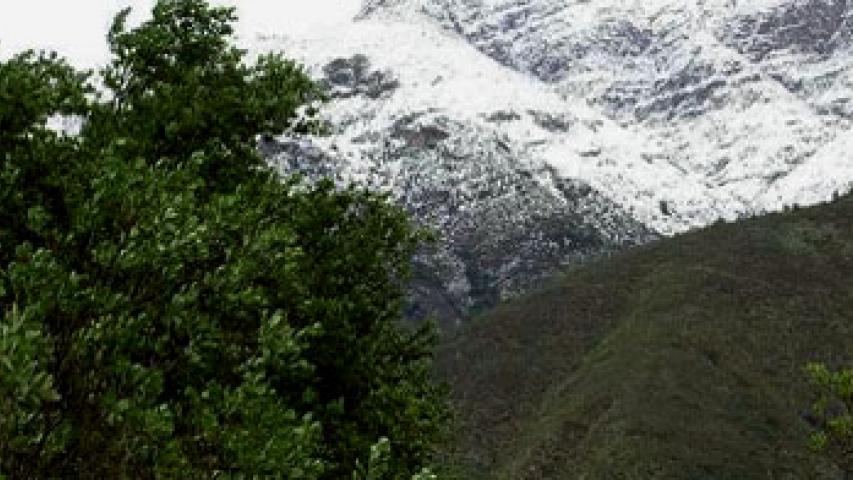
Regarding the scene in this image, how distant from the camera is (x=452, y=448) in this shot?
34.1 meters

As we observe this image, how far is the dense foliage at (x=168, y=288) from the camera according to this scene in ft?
35.4

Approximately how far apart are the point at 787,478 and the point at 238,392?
171 m

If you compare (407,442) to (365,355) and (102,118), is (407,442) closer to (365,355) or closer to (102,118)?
(365,355)

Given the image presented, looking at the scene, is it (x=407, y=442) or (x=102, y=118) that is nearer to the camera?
(x=102, y=118)

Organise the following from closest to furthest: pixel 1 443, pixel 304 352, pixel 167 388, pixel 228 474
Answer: pixel 1 443 → pixel 228 474 → pixel 167 388 → pixel 304 352

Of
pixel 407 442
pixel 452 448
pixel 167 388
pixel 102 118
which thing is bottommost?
pixel 452 448

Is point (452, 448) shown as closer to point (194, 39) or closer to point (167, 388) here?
point (194, 39)

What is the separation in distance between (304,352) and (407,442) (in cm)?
351

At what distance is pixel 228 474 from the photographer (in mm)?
11695

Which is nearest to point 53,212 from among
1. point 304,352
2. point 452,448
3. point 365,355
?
point 304,352

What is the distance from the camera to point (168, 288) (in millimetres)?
12438

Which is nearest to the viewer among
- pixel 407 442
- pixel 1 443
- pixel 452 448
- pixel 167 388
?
pixel 1 443

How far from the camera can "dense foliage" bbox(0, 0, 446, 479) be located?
1080 cm

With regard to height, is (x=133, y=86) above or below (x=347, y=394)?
above
